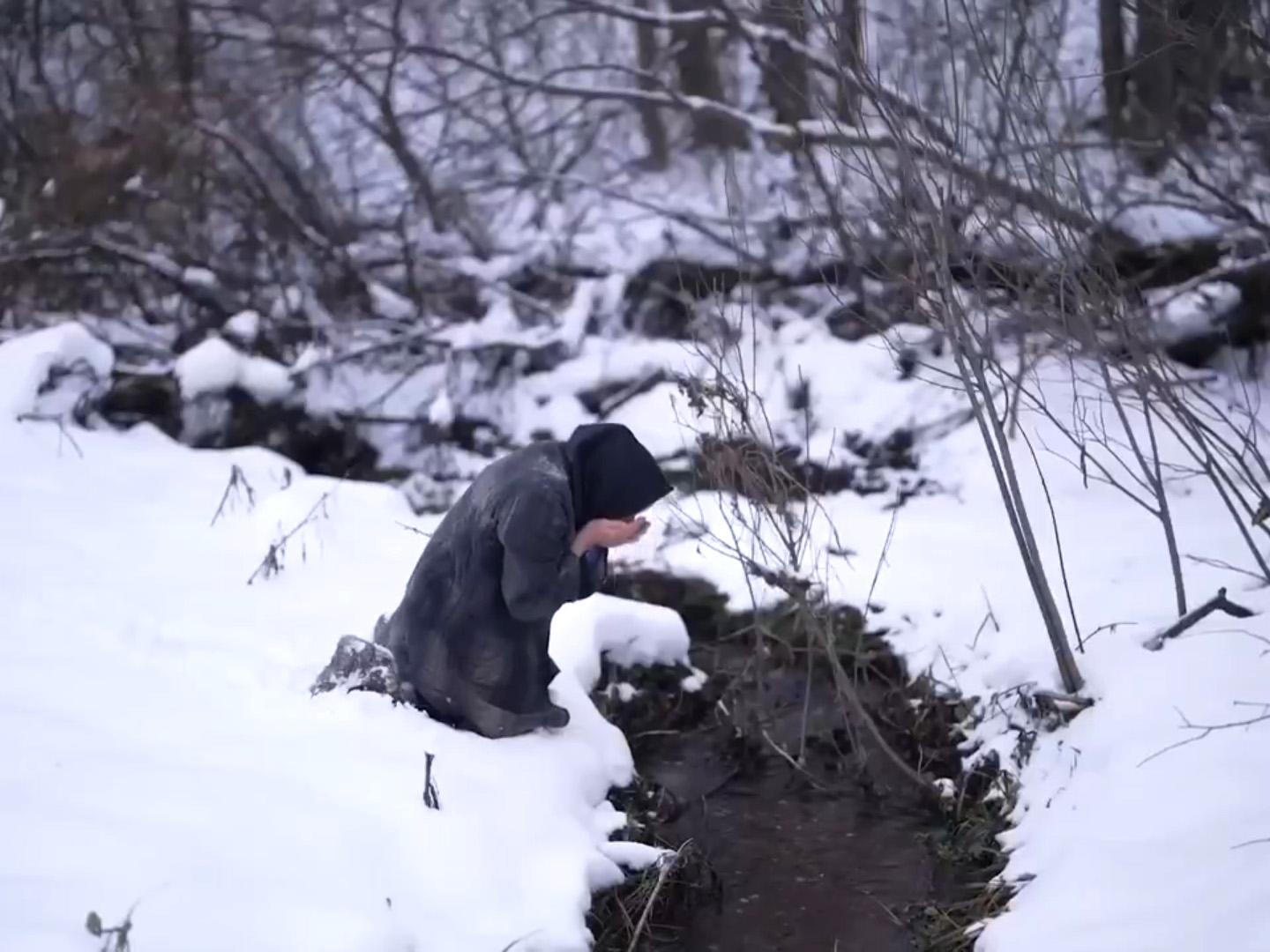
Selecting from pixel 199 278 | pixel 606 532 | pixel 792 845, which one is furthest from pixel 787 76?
pixel 606 532

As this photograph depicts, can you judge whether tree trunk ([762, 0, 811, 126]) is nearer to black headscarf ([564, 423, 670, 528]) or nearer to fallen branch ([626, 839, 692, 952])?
black headscarf ([564, 423, 670, 528])

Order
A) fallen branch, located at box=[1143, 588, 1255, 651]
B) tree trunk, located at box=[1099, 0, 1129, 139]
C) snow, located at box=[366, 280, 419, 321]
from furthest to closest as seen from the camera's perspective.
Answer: snow, located at box=[366, 280, 419, 321]
tree trunk, located at box=[1099, 0, 1129, 139]
fallen branch, located at box=[1143, 588, 1255, 651]

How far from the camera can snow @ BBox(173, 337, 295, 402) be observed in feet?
34.6

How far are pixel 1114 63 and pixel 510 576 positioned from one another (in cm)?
725

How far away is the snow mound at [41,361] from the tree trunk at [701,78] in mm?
5786

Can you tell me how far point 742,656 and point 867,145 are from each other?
3.18m

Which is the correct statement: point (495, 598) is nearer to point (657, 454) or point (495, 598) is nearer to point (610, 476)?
point (610, 476)

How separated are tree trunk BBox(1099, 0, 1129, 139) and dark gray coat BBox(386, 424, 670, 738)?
17.9ft

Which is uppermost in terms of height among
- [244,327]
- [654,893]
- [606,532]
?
[244,327]

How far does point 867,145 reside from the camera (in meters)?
4.93

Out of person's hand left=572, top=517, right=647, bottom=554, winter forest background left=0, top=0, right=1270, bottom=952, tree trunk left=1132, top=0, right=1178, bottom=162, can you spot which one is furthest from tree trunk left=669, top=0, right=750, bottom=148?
person's hand left=572, top=517, right=647, bottom=554

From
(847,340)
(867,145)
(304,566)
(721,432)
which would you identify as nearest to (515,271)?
(847,340)

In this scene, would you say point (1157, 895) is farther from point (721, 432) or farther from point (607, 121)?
point (607, 121)

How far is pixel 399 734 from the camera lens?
4.45 metres
